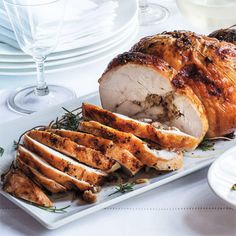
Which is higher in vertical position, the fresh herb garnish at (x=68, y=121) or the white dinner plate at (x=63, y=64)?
the fresh herb garnish at (x=68, y=121)

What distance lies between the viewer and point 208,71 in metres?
2.11

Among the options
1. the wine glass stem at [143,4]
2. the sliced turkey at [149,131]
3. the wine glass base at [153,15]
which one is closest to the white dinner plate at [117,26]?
the wine glass base at [153,15]

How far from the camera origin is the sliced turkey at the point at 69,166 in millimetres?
1854

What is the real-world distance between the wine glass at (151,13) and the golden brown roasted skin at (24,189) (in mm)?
1383

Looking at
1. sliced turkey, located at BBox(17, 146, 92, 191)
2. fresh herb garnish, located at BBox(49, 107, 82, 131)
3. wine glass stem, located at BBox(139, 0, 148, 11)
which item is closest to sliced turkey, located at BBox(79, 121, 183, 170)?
sliced turkey, located at BBox(17, 146, 92, 191)

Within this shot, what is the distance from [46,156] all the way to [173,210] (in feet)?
1.19

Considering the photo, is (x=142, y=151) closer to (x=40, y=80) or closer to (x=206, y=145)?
(x=206, y=145)

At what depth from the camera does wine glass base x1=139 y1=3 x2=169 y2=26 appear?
10.1 ft

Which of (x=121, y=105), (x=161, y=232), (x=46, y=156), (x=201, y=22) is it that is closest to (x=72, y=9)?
(x=201, y=22)

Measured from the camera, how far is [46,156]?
6.16ft

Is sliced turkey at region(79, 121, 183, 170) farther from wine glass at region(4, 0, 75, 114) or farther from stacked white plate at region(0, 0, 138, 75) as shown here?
stacked white plate at region(0, 0, 138, 75)

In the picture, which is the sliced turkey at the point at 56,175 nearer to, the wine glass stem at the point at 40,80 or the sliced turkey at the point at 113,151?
the sliced turkey at the point at 113,151

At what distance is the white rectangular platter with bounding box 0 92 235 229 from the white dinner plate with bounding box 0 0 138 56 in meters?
0.28

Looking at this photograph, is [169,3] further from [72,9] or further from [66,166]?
[66,166]
